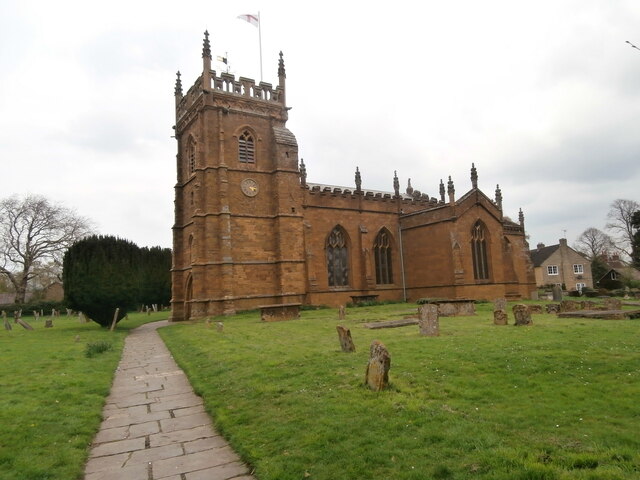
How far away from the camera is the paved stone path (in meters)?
4.90

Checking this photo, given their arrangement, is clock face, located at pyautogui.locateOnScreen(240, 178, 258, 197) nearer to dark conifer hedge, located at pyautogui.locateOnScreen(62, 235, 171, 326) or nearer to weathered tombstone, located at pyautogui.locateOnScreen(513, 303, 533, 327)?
dark conifer hedge, located at pyautogui.locateOnScreen(62, 235, 171, 326)

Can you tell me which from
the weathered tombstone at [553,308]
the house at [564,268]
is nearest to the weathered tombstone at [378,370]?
the weathered tombstone at [553,308]

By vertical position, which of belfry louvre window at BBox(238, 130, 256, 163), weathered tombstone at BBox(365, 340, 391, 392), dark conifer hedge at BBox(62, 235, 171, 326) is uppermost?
belfry louvre window at BBox(238, 130, 256, 163)

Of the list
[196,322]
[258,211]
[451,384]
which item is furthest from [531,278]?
[451,384]

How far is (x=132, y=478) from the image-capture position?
4.79m

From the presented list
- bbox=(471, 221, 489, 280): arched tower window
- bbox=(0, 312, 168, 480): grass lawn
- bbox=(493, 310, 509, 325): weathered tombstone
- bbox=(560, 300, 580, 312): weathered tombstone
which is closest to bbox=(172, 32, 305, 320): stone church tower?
bbox=(471, 221, 489, 280): arched tower window

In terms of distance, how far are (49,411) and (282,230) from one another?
2103 centimetres

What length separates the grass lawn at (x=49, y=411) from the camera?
5.02 meters

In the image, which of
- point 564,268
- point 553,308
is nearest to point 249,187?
point 553,308

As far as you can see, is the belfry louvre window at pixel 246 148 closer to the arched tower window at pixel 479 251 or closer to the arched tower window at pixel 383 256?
the arched tower window at pixel 383 256

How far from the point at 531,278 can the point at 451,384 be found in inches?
1280

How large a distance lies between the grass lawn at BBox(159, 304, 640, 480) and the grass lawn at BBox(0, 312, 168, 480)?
175 centimetres

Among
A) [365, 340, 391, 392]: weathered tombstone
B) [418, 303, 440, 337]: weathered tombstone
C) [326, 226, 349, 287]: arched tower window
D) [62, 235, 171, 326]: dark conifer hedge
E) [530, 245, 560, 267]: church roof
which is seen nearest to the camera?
[365, 340, 391, 392]: weathered tombstone

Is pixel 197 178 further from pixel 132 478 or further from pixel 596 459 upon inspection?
pixel 596 459
